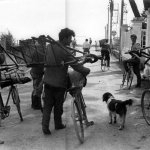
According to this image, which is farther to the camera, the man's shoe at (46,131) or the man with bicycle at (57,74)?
the man's shoe at (46,131)

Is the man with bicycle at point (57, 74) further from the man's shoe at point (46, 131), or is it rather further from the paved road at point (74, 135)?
the paved road at point (74, 135)

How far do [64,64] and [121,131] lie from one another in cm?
169

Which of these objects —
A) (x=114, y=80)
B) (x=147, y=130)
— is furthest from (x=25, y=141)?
(x=114, y=80)

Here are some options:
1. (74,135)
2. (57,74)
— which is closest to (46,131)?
(74,135)

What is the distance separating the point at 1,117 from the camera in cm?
535

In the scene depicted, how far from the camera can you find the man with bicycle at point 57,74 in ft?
14.6

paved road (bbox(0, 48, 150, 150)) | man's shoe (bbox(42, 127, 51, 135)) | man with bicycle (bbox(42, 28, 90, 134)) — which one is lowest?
paved road (bbox(0, 48, 150, 150))

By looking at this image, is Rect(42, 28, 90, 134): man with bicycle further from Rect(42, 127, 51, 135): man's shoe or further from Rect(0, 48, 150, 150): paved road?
Rect(0, 48, 150, 150): paved road

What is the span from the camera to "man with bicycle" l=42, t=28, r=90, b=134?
446 cm

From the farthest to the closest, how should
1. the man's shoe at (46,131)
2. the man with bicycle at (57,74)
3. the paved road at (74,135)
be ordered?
the man's shoe at (46,131) → the man with bicycle at (57,74) → the paved road at (74,135)

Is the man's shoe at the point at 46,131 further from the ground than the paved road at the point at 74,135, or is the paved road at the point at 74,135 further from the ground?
the man's shoe at the point at 46,131

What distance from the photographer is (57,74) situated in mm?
4613

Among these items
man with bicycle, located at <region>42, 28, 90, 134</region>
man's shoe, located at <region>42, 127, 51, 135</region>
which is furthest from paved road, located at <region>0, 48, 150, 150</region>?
man with bicycle, located at <region>42, 28, 90, 134</region>

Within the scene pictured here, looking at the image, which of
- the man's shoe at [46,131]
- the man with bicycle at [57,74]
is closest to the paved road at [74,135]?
the man's shoe at [46,131]
